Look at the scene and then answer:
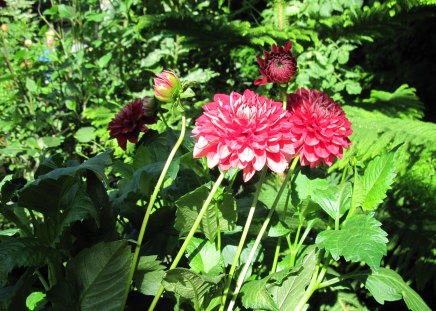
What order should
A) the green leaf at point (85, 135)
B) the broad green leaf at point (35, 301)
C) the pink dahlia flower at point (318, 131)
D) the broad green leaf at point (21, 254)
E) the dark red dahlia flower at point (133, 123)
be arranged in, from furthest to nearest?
the green leaf at point (85, 135) < the dark red dahlia flower at point (133, 123) < the broad green leaf at point (35, 301) < the pink dahlia flower at point (318, 131) < the broad green leaf at point (21, 254)

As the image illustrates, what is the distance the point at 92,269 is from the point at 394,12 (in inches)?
63.1

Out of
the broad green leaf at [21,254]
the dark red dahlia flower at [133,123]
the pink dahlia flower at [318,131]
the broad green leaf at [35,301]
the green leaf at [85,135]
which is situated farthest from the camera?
the green leaf at [85,135]

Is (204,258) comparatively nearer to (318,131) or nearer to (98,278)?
(98,278)

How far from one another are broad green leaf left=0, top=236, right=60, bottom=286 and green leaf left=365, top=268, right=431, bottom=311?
639mm

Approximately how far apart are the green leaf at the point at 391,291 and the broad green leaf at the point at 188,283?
1.16 feet

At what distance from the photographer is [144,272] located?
919 millimetres

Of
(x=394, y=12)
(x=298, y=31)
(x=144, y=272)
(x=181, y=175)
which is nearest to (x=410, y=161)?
(x=394, y=12)

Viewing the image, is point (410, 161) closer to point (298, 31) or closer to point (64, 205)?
point (298, 31)

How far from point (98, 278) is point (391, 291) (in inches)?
23.0

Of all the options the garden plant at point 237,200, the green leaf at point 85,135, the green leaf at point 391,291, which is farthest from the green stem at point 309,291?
the green leaf at point 85,135

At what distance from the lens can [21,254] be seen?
0.78m

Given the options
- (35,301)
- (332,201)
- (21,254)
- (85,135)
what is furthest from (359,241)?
(85,135)

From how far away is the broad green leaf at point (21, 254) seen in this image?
0.75 m

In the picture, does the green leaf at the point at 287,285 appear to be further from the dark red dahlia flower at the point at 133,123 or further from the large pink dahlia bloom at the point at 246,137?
the dark red dahlia flower at the point at 133,123
